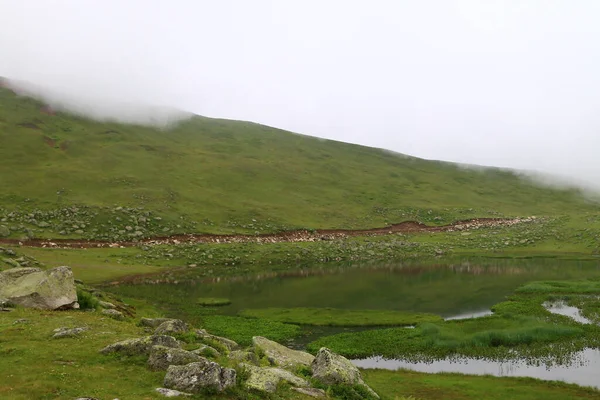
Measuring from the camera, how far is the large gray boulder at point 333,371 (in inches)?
877

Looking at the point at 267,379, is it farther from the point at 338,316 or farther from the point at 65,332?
the point at 338,316

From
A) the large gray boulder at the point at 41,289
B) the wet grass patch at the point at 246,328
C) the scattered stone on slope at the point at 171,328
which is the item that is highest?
the scattered stone on slope at the point at 171,328

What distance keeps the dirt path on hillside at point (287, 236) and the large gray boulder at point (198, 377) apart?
8350cm

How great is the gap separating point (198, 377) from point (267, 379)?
12.2 ft

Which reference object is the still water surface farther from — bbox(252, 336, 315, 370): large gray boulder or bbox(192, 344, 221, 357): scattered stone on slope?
bbox(192, 344, 221, 357): scattered stone on slope

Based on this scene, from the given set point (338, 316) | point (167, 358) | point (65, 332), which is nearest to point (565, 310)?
point (338, 316)

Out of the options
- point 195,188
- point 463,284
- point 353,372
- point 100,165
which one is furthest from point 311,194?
point 353,372

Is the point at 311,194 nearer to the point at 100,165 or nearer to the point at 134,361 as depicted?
the point at 100,165

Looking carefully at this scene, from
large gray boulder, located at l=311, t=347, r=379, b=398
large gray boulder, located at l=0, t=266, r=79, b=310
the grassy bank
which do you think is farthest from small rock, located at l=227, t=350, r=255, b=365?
the grassy bank

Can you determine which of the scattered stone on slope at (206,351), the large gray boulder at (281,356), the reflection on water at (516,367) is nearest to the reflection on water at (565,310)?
the reflection on water at (516,367)

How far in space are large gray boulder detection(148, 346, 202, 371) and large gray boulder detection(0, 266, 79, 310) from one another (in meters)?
16.0

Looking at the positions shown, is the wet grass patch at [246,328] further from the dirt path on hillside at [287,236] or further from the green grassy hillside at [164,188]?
the green grassy hillside at [164,188]

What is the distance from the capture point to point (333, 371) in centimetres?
2244

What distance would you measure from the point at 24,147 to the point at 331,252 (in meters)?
117
